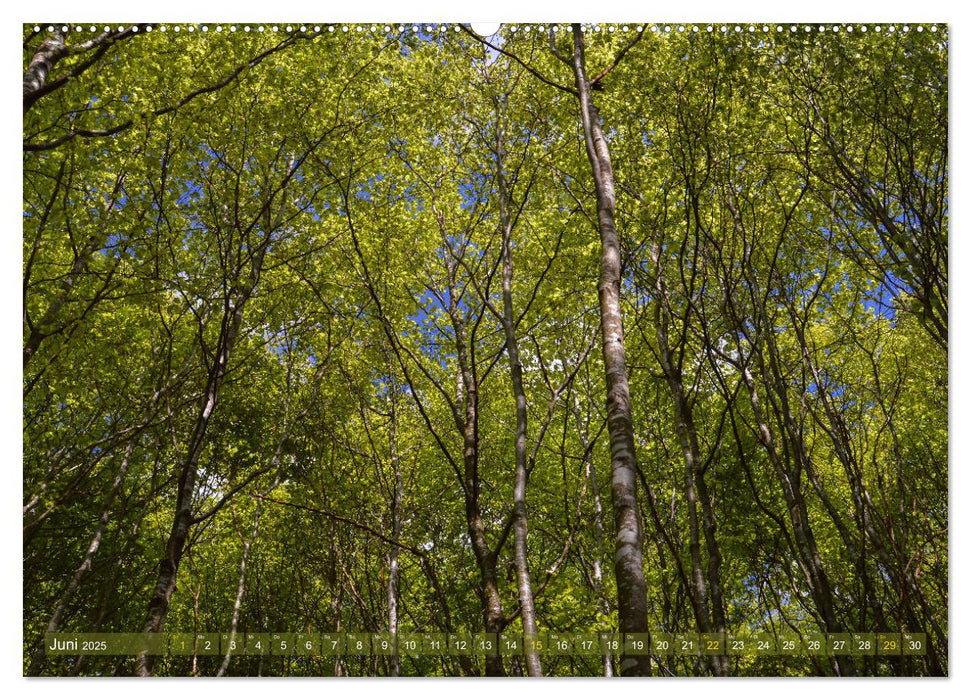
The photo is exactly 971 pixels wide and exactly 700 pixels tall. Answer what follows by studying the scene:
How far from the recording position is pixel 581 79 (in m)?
4.32

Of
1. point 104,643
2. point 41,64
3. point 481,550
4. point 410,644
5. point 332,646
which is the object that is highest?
point 41,64

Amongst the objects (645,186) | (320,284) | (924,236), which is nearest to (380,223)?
(320,284)

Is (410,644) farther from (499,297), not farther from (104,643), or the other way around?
(499,297)

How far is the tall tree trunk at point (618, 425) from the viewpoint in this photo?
109 inches

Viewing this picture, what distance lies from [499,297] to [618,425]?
28.6 ft

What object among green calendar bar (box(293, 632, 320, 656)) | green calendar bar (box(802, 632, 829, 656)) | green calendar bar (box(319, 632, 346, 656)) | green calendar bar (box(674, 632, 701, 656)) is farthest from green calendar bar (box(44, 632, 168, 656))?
green calendar bar (box(802, 632, 829, 656))

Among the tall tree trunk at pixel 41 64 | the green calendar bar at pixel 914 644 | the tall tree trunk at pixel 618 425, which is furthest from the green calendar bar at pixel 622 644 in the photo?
the tall tree trunk at pixel 41 64

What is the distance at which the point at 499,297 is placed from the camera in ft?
38.9

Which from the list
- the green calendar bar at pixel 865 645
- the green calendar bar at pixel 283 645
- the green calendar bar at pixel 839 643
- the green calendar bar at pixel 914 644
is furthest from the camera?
the green calendar bar at pixel 283 645

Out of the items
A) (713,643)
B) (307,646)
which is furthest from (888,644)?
(307,646)

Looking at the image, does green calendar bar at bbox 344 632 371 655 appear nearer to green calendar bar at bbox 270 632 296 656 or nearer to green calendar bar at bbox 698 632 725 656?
green calendar bar at bbox 270 632 296 656

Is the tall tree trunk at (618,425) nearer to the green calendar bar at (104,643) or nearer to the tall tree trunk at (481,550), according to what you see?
the tall tree trunk at (481,550)

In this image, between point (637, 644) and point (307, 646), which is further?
point (307, 646)

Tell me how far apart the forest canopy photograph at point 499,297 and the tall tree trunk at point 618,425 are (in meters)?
Result: 0.02
